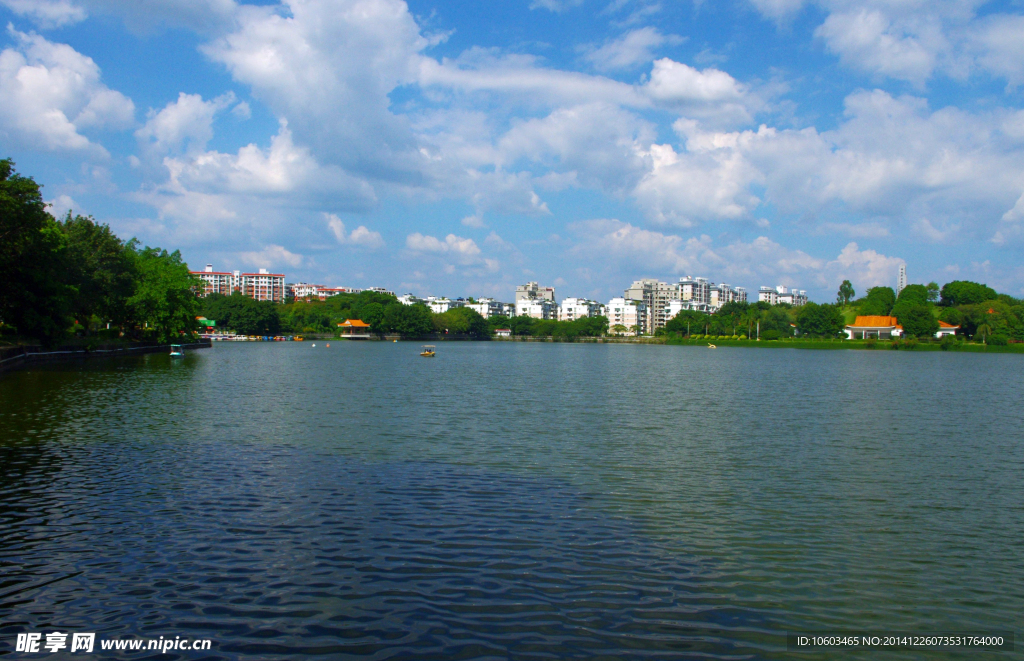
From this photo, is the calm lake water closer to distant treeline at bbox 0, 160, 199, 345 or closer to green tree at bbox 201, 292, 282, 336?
distant treeline at bbox 0, 160, 199, 345

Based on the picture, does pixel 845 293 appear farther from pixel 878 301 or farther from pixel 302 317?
pixel 302 317

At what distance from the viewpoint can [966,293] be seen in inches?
6004

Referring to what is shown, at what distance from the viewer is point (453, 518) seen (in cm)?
1152

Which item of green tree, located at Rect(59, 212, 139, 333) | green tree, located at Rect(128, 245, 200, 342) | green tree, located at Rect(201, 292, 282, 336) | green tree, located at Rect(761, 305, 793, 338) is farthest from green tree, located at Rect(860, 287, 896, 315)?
green tree, located at Rect(59, 212, 139, 333)

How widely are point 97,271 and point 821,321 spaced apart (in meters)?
144

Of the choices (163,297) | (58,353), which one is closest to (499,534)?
(58,353)

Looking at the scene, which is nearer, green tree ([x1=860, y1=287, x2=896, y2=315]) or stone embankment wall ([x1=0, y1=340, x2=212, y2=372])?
stone embankment wall ([x1=0, y1=340, x2=212, y2=372])

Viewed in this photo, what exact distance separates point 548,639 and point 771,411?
79.4ft

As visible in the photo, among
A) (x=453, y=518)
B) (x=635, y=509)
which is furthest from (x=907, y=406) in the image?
(x=453, y=518)

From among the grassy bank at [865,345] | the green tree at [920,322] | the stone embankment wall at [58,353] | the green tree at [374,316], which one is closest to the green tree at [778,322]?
the grassy bank at [865,345]

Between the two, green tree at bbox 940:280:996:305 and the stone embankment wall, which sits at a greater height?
green tree at bbox 940:280:996:305

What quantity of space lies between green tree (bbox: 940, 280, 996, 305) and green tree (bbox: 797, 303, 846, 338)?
2722 cm

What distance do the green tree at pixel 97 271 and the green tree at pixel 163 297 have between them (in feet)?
5.62

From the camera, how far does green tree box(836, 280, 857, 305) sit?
177125mm
